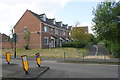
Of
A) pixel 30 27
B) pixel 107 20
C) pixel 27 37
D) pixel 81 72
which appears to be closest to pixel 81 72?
pixel 81 72

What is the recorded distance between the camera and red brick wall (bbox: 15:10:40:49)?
32859mm

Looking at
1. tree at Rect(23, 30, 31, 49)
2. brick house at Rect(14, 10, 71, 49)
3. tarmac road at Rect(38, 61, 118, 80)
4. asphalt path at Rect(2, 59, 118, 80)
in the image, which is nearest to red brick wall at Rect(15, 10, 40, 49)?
brick house at Rect(14, 10, 71, 49)

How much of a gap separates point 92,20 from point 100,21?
1.15 meters

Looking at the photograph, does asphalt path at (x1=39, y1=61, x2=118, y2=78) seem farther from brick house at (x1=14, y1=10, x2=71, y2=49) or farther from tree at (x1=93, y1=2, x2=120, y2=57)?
brick house at (x1=14, y1=10, x2=71, y2=49)

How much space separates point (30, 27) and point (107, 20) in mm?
23715

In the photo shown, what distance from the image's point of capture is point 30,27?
33.9m

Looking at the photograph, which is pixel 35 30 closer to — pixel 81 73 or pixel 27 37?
pixel 27 37

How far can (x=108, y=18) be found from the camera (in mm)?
13914

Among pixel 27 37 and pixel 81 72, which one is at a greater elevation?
pixel 27 37

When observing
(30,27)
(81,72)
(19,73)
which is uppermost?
(30,27)

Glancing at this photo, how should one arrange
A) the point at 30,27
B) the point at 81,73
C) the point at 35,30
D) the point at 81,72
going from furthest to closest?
the point at 30,27 < the point at 35,30 < the point at 81,72 < the point at 81,73

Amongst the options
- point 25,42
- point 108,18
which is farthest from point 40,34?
point 108,18

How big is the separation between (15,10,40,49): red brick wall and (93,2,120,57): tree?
20371mm

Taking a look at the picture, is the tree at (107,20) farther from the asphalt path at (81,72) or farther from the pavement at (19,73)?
the pavement at (19,73)
